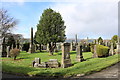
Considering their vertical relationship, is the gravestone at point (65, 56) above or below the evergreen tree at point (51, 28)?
below

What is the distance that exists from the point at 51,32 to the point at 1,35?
13.2 meters

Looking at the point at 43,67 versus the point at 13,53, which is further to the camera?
the point at 13,53

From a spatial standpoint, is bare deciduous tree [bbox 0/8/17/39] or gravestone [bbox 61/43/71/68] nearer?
gravestone [bbox 61/43/71/68]

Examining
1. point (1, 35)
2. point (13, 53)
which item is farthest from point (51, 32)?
point (1, 35)

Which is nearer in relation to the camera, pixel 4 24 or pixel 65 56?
pixel 65 56

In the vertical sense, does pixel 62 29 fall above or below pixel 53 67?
above

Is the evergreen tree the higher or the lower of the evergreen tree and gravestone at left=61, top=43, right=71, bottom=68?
the higher

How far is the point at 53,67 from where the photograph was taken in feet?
40.5

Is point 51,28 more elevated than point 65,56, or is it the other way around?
point 51,28

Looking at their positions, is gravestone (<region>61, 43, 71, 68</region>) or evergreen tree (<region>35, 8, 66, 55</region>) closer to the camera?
gravestone (<region>61, 43, 71, 68</region>)

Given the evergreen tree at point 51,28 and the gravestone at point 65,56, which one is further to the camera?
the evergreen tree at point 51,28

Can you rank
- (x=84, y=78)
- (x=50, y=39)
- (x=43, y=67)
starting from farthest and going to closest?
(x=50, y=39) → (x=43, y=67) → (x=84, y=78)

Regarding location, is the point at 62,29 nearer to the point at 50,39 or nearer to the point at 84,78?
the point at 50,39

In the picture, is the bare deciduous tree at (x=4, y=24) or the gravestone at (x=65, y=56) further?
the bare deciduous tree at (x=4, y=24)
